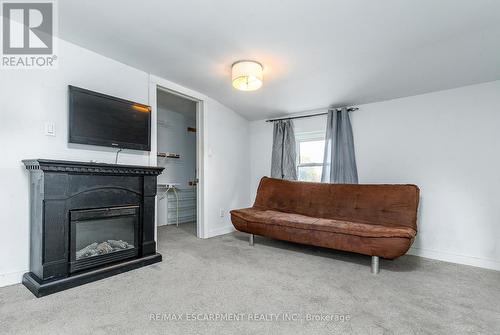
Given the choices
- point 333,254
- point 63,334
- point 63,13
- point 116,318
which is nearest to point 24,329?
point 63,334

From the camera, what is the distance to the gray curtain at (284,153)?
4.11 m

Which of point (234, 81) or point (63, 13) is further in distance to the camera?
point (234, 81)

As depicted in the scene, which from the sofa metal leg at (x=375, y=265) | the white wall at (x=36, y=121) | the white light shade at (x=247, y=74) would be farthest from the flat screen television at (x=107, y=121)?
the sofa metal leg at (x=375, y=265)

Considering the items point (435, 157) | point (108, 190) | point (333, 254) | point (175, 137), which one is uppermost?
point (175, 137)

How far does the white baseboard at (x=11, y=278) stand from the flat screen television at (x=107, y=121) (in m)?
1.16

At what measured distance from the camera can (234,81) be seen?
2717mm

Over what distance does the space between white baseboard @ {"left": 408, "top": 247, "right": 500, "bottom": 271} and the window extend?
5.21ft

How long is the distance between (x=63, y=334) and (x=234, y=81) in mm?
2435

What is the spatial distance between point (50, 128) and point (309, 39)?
242 cm

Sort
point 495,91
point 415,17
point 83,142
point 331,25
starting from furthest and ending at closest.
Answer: point 495,91 → point 83,142 → point 331,25 → point 415,17

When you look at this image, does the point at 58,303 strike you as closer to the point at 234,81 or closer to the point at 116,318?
the point at 116,318

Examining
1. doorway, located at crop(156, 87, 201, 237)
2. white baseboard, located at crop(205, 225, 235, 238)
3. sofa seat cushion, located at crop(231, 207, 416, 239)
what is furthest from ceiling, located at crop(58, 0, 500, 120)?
white baseboard, located at crop(205, 225, 235, 238)

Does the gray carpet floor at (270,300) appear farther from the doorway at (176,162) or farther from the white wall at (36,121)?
the doorway at (176,162)

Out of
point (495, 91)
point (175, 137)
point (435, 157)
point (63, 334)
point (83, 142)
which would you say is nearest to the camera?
point (63, 334)
